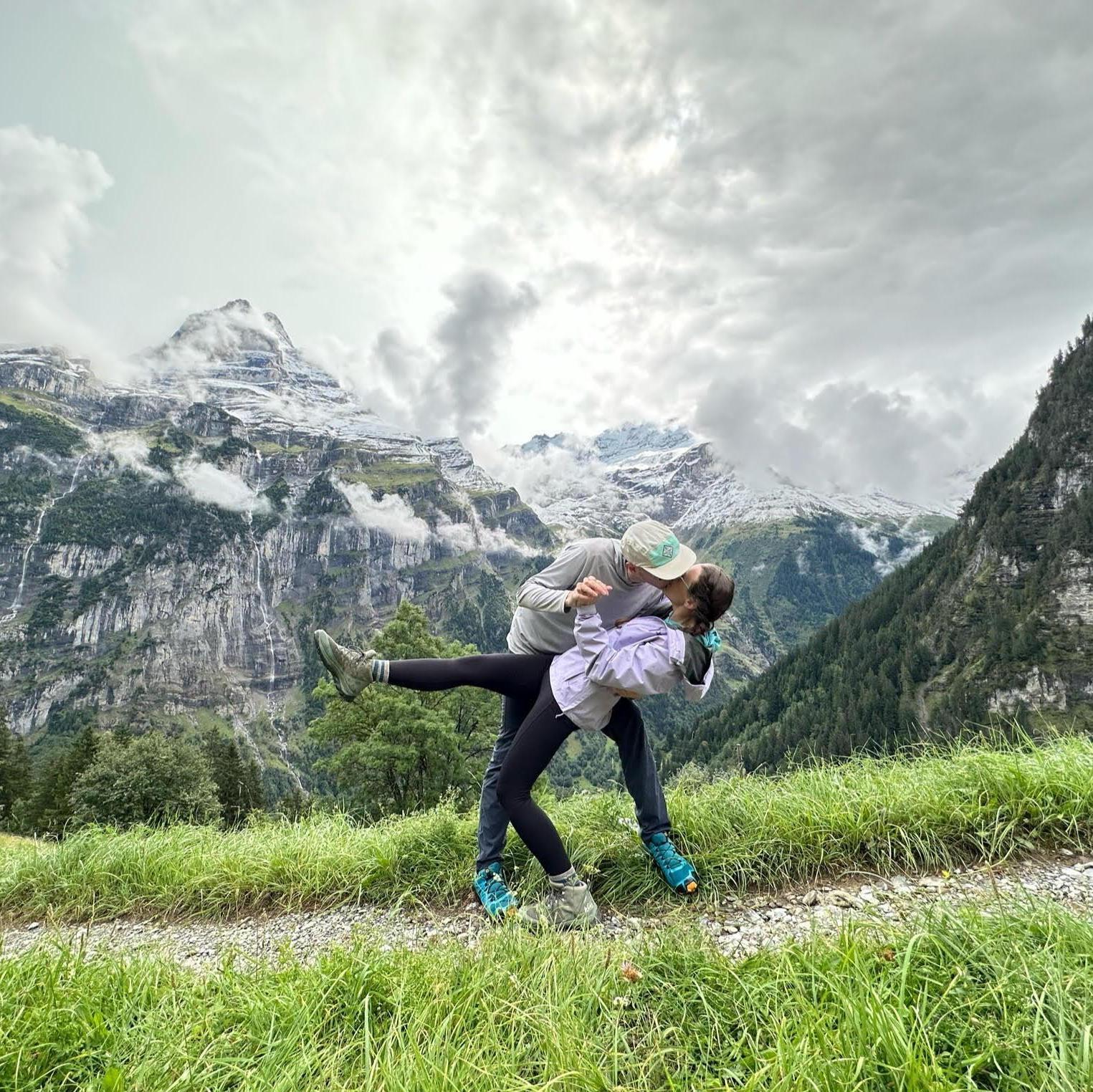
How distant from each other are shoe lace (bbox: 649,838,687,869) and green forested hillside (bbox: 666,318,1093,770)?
407 ft

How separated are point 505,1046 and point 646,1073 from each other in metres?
0.63

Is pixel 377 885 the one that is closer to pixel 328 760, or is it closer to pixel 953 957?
pixel 953 957

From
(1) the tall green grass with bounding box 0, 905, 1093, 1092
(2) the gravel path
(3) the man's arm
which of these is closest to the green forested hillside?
(2) the gravel path

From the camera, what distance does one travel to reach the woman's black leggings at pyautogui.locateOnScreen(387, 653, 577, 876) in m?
4.41

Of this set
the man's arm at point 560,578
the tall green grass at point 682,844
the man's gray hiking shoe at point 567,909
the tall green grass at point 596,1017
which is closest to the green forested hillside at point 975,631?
the tall green grass at point 682,844

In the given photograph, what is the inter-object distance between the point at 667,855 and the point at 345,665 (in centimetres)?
321

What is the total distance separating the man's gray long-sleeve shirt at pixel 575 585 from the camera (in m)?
4.70

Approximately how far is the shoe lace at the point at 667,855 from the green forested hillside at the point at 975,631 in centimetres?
12405

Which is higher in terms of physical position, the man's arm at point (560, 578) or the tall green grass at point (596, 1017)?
the man's arm at point (560, 578)

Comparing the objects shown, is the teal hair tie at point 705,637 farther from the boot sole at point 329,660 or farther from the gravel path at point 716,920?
the boot sole at point 329,660

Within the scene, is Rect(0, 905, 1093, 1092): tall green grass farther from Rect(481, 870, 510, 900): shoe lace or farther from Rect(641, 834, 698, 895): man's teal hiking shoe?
Rect(481, 870, 510, 900): shoe lace

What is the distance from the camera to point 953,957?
267 centimetres

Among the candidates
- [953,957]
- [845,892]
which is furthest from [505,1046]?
[845,892]

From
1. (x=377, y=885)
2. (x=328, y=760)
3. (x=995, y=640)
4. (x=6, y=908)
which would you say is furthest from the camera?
(x=995, y=640)
